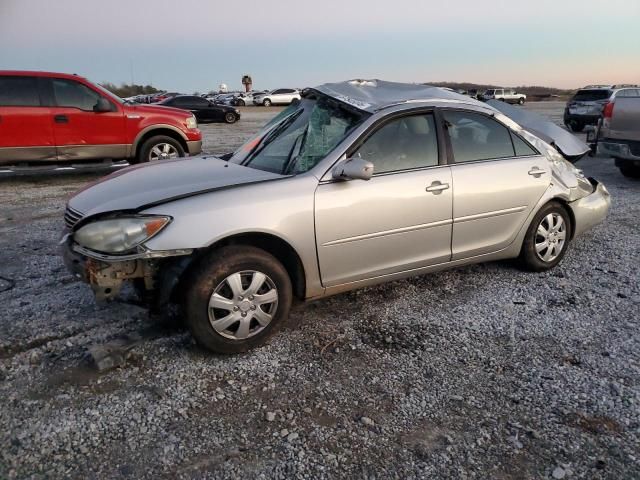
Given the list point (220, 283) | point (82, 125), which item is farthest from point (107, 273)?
point (82, 125)

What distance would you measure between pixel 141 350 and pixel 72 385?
46 centimetres

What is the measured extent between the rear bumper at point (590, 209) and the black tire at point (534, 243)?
4.5 inches

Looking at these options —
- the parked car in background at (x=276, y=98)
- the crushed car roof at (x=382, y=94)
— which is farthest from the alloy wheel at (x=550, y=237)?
the parked car in background at (x=276, y=98)

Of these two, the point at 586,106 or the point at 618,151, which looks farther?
the point at 586,106

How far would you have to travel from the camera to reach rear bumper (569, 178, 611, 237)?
15.3 feet

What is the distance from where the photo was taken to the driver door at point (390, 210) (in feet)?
11.1

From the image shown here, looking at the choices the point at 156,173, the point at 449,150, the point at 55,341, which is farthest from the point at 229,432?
the point at 449,150

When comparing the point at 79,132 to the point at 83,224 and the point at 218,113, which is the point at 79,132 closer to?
the point at 83,224

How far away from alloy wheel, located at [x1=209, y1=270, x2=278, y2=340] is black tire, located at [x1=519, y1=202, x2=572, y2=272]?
2.38 m

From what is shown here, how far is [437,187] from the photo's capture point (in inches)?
148

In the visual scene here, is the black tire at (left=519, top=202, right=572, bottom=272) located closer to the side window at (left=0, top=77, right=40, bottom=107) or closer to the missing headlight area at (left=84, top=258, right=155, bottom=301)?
the missing headlight area at (left=84, top=258, right=155, bottom=301)

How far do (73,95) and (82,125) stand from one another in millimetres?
507

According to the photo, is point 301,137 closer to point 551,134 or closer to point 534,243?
point 534,243

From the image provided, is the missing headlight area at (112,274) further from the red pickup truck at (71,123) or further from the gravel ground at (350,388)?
the red pickup truck at (71,123)
